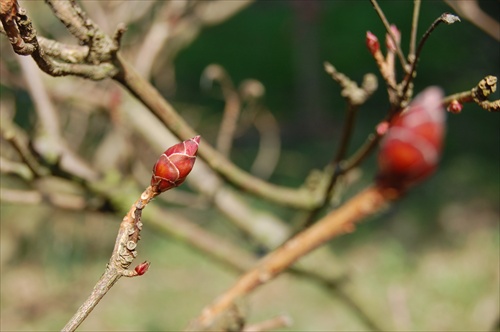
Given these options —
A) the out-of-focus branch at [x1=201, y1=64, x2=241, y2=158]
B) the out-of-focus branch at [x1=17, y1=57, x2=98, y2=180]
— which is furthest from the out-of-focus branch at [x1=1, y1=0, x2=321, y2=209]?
the out-of-focus branch at [x1=201, y1=64, x2=241, y2=158]

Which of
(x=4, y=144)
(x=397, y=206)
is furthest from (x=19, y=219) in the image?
(x=4, y=144)

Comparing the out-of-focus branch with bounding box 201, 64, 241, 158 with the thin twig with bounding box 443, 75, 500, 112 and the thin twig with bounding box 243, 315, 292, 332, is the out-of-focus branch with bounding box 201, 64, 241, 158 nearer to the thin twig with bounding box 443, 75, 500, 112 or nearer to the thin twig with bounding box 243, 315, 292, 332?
the thin twig with bounding box 243, 315, 292, 332

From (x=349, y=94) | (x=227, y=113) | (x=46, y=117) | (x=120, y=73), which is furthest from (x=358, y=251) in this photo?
(x=120, y=73)

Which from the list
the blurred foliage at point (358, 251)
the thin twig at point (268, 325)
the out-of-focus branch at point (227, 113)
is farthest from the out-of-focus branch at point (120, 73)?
the blurred foliage at point (358, 251)

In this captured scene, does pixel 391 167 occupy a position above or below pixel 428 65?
above

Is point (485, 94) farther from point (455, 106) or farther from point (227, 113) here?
point (227, 113)

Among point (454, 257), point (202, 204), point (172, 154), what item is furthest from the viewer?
point (454, 257)

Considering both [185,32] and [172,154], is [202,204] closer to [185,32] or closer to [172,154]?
[185,32]
